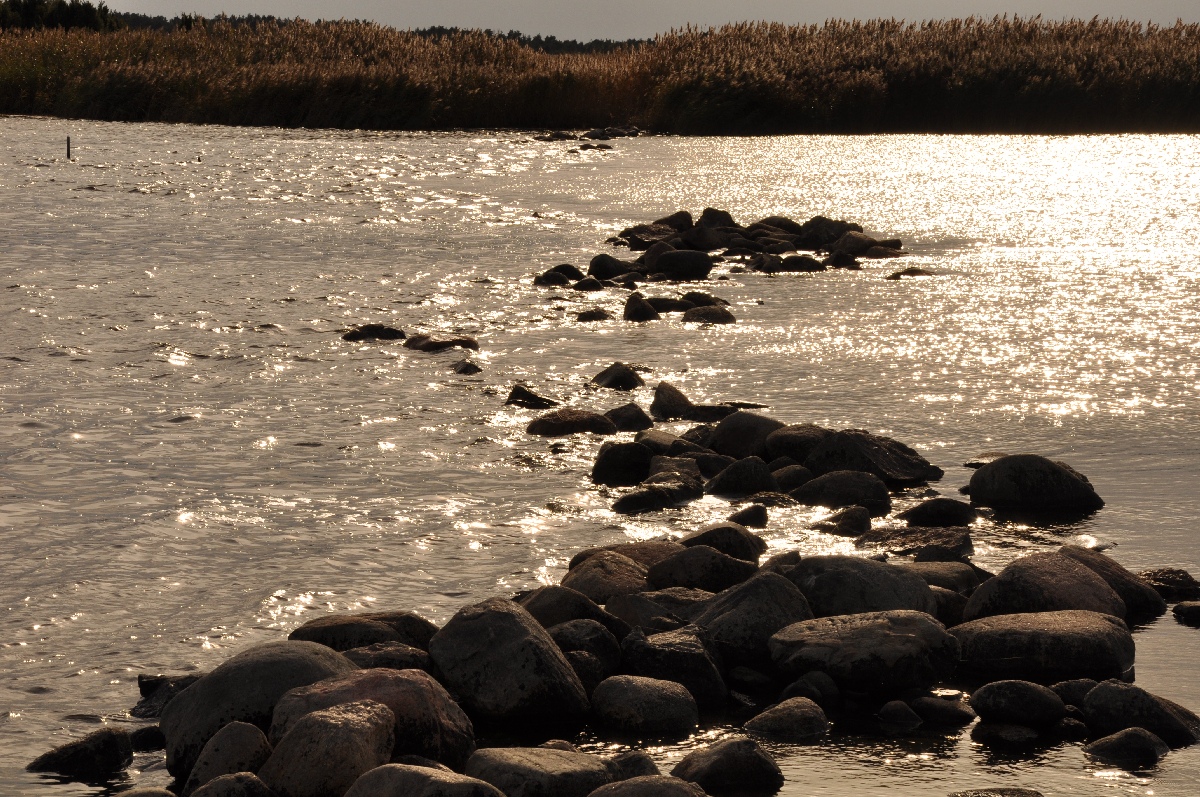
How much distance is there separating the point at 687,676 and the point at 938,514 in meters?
1.74

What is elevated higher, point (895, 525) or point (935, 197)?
point (935, 197)

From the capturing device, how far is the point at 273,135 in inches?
978

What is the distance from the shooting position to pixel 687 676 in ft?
12.2

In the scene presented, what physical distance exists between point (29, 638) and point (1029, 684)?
2762 mm

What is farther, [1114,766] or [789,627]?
[789,627]

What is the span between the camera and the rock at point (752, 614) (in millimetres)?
3883

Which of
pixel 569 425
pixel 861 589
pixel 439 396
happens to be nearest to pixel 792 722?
pixel 861 589

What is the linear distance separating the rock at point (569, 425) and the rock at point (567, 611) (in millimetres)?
2302

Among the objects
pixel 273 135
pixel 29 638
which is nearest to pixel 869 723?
pixel 29 638

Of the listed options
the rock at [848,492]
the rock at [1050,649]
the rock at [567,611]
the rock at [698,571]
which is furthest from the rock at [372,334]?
the rock at [1050,649]

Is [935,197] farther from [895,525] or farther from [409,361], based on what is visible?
[895,525]

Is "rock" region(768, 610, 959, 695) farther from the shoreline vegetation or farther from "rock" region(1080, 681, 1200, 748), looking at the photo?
the shoreline vegetation

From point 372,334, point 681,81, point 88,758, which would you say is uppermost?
point 681,81

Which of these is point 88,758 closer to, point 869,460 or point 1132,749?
point 1132,749
